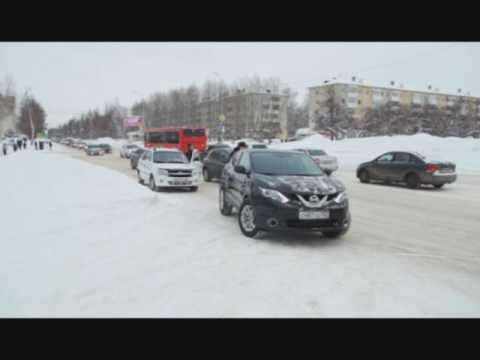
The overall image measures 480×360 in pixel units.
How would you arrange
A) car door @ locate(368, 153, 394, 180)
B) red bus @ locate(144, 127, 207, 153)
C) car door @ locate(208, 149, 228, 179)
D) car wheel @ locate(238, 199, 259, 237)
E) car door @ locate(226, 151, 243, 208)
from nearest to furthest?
car wheel @ locate(238, 199, 259, 237) → car door @ locate(226, 151, 243, 208) → car door @ locate(368, 153, 394, 180) → car door @ locate(208, 149, 228, 179) → red bus @ locate(144, 127, 207, 153)

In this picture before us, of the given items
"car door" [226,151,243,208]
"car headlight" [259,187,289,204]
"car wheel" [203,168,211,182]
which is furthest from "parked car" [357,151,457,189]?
"car headlight" [259,187,289,204]

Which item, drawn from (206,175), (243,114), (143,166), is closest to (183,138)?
(206,175)

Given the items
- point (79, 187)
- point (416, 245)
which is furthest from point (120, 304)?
point (79, 187)

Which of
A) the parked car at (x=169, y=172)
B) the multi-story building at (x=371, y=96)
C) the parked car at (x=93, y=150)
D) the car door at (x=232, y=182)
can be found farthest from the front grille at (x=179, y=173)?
the multi-story building at (x=371, y=96)

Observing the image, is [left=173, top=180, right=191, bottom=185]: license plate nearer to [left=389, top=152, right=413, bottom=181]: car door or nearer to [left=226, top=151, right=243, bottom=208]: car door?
[left=226, top=151, right=243, bottom=208]: car door

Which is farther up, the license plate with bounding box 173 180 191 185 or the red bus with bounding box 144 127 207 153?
the red bus with bounding box 144 127 207 153

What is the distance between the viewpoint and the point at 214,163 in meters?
17.5

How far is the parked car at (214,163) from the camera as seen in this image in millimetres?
17250

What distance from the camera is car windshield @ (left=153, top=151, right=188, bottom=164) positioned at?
14.9 m

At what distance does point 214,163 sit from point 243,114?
65.2 meters

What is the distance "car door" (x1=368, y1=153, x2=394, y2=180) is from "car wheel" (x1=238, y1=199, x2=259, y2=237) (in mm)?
11397

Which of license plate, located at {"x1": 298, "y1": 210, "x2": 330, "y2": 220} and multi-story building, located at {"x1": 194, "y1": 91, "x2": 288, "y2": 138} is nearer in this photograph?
license plate, located at {"x1": 298, "y1": 210, "x2": 330, "y2": 220}
